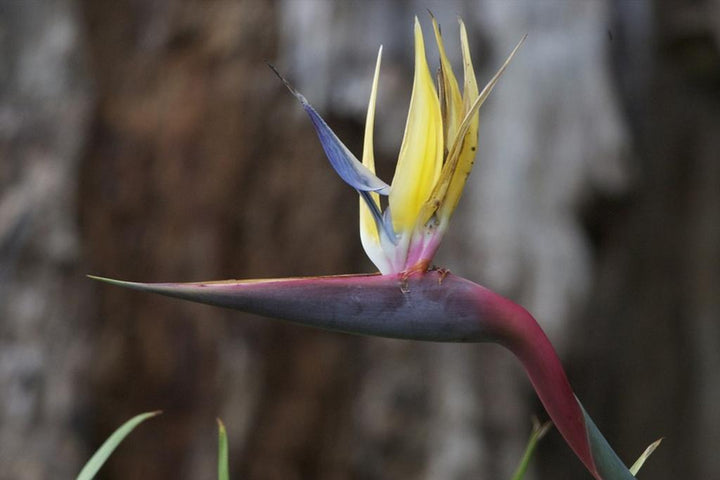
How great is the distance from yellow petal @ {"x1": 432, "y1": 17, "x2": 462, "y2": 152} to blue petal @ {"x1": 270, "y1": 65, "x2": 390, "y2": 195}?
4 centimetres

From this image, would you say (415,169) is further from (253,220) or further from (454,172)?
(253,220)

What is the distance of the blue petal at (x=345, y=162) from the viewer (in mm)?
463

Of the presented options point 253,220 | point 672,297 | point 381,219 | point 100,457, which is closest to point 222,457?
point 100,457

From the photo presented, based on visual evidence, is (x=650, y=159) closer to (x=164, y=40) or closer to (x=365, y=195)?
(x=164, y=40)

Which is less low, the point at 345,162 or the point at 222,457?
the point at 345,162

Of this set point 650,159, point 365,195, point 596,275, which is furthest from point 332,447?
point 365,195

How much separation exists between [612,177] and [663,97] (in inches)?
24.9

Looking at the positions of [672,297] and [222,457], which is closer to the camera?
[222,457]

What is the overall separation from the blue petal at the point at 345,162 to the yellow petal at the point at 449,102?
44 millimetres

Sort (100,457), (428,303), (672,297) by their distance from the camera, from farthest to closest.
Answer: (672,297) < (100,457) < (428,303)

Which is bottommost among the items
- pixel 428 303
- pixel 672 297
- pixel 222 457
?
pixel 672 297

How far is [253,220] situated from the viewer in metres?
1.65

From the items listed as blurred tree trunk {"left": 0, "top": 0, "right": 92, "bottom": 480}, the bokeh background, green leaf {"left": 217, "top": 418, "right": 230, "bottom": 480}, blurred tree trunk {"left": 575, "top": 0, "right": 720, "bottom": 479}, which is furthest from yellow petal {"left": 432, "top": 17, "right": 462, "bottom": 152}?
blurred tree trunk {"left": 575, "top": 0, "right": 720, "bottom": 479}

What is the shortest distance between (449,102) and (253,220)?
1.18 m
